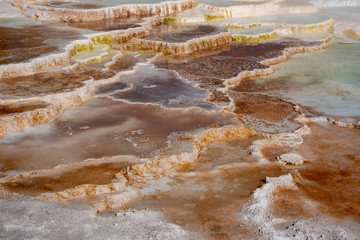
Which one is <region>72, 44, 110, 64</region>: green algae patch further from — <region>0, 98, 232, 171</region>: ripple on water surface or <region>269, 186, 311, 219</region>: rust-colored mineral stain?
<region>269, 186, 311, 219</region>: rust-colored mineral stain

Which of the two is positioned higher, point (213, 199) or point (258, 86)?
point (258, 86)

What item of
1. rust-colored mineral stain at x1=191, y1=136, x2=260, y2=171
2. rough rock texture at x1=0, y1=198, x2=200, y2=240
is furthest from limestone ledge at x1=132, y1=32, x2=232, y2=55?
rough rock texture at x1=0, y1=198, x2=200, y2=240

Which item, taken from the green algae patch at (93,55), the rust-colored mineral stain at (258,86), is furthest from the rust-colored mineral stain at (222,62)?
the green algae patch at (93,55)

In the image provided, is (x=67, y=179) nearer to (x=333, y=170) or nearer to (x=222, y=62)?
(x=333, y=170)

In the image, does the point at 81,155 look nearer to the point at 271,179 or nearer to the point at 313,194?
the point at 271,179

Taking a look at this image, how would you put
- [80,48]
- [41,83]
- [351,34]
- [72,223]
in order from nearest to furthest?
[72,223] < [41,83] < [80,48] < [351,34]

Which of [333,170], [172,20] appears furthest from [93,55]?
[333,170]

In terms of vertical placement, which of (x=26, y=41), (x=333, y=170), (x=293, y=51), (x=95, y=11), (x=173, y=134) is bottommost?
(x=333, y=170)

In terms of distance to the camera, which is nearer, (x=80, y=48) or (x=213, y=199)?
(x=213, y=199)
